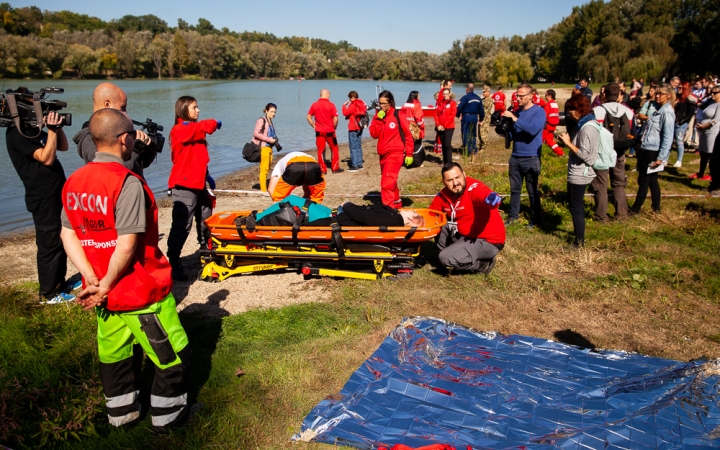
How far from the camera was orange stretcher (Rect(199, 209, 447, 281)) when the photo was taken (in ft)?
19.4

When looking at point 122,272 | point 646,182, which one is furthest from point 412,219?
point 646,182

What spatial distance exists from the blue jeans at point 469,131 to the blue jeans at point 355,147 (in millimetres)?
2989

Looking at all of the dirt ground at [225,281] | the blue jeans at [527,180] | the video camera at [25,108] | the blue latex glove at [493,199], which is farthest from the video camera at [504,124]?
the video camera at [25,108]

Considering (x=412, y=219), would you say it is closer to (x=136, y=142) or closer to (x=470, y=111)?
(x=136, y=142)

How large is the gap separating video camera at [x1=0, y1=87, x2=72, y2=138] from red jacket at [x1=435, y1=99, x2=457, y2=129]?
32.0ft

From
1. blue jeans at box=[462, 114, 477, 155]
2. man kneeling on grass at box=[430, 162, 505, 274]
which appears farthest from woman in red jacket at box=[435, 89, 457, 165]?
man kneeling on grass at box=[430, 162, 505, 274]

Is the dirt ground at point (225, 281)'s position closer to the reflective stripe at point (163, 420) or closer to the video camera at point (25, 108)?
the reflective stripe at point (163, 420)

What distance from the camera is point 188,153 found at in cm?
603

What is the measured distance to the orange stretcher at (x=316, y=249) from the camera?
19.4ft

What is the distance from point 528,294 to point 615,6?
242 ft

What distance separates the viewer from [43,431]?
3.26 m

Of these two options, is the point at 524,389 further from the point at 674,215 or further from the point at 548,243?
the point at 674,215

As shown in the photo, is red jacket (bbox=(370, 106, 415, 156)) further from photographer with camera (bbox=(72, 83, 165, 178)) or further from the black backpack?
photographer with camera (bbox=(72, 83, 165, 178))

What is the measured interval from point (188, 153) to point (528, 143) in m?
4.90
